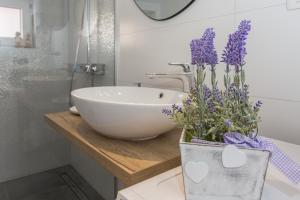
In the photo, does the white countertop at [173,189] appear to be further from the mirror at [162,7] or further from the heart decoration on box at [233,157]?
the mirror at [162,7]

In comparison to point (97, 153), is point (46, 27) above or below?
above

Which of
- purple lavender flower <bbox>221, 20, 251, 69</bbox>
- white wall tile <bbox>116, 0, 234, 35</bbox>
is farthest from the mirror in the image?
purple lavender flower <bbox>221, 20, 251, 69</bbox>

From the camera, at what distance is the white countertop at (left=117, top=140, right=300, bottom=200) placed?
0.43 metres

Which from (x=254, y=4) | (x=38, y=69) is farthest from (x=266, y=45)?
(x=38, y=69)

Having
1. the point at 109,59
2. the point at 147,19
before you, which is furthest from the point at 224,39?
the point at 109,59

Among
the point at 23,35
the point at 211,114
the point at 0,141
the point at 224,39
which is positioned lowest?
the point at 0,141

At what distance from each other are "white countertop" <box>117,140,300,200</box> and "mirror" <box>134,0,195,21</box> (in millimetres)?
757

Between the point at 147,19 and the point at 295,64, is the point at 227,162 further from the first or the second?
the point at 147,19

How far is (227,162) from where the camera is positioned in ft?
1.24

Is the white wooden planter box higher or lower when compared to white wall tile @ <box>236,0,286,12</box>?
lower

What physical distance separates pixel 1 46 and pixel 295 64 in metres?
1.69

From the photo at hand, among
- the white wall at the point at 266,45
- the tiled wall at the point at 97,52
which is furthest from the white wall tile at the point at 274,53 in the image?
the tiled wall at the point at 97,52

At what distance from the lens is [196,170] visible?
397mm

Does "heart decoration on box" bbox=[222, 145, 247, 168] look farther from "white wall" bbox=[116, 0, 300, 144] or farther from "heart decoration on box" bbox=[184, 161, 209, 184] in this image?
"white wall" bbox=[116, 0, 300, 144]
